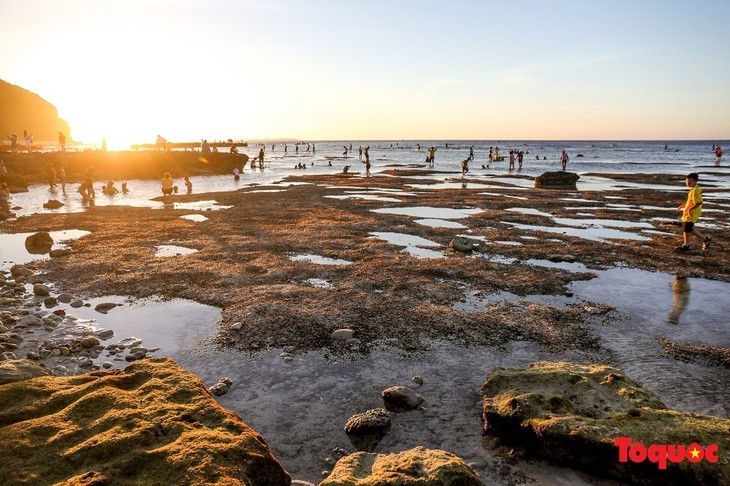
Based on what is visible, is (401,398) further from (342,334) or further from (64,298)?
(64,298)

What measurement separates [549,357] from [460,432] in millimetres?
2963

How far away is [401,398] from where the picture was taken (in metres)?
6.24

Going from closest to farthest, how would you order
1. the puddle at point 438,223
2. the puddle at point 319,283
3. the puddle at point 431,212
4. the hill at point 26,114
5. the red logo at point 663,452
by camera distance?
the red logo at point 663,452 < the puddle at point 319,283 < the puddle at point 438,223 < the puddle at point 431,212 < the hill at point 26,114

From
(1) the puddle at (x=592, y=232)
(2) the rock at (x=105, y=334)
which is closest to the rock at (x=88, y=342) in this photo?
(2) the rock at (x=105, y=334)

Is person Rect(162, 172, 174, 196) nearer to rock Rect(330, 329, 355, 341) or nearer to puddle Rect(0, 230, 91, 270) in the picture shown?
puddle Rect(0, 230, 91, 270)

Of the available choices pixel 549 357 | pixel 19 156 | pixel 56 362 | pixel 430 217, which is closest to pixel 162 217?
pixel 430 217

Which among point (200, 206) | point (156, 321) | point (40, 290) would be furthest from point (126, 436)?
point (200, 206)

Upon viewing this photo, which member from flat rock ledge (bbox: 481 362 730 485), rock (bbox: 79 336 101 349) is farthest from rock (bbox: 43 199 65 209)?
flat rock ledge (bbox: 481 362 730 485)

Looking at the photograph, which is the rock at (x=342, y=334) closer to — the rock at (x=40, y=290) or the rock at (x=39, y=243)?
the rock at (x=40, y=290)

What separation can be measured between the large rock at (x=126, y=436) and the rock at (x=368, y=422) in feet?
5.11

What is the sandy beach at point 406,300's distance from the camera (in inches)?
251

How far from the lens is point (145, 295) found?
1101 centimetres

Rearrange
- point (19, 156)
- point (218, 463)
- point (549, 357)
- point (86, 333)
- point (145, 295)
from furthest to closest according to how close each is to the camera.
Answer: point (19, 156), point (145, 295), point (86, 333), point (549, 357), point (218, 463)

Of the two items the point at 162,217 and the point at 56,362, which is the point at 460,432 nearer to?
the point at 56,362
